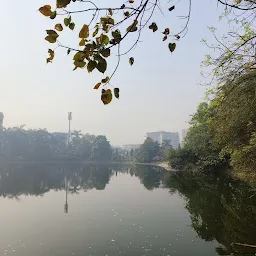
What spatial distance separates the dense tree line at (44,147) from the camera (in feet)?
205

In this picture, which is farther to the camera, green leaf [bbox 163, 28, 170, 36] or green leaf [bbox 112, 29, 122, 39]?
green leaf [bbox 163, 28, 170, 36]

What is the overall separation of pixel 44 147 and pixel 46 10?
6632 cm

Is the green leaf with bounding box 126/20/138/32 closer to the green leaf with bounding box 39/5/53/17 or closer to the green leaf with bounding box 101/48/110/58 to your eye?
the green leaf with bounding box 101/48/110/58

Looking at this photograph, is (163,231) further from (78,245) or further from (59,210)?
(59,210)

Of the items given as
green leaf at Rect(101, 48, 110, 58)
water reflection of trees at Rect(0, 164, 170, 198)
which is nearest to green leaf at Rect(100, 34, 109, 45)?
green leaf at Rect(101, 48, 110, 58)

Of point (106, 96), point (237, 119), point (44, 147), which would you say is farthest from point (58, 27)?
point (44, 147)

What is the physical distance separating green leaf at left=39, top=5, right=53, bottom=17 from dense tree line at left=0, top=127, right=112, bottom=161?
215ft

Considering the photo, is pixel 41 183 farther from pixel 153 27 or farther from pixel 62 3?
pixel 62 3

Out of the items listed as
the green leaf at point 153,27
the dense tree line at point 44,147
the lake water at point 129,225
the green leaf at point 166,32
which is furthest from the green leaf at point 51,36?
the dense tree line at point 44,147

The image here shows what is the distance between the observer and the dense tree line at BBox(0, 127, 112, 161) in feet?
205

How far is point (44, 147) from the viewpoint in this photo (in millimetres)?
64562

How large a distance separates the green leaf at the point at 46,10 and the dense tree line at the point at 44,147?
215ft

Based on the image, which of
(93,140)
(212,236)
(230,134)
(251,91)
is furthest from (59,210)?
(93,140)

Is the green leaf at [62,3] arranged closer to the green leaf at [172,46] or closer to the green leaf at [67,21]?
the green leaf at [67,21]
